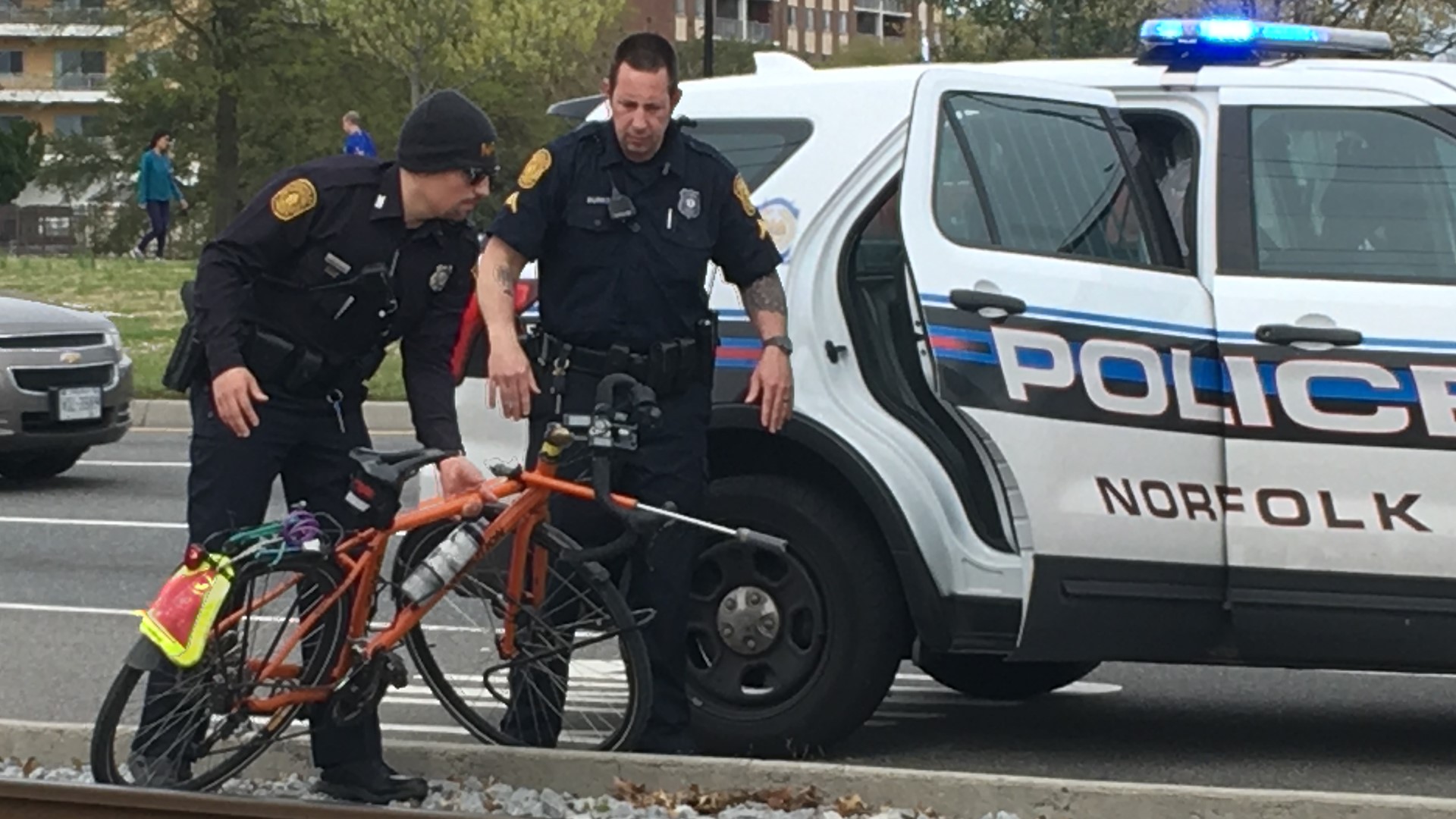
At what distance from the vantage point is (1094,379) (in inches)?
232

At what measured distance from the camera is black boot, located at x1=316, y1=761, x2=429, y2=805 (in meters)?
5.44

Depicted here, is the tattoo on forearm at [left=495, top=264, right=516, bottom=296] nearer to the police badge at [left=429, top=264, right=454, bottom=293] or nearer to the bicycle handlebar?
the police badge at [left=429, top=264, right=454, bottom=293]

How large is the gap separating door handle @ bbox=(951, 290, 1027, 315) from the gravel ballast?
1263 millimetres

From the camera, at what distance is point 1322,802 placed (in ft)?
17.0

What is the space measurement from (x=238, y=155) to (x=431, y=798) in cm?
5005

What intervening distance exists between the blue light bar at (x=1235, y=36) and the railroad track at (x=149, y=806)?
2802 mm

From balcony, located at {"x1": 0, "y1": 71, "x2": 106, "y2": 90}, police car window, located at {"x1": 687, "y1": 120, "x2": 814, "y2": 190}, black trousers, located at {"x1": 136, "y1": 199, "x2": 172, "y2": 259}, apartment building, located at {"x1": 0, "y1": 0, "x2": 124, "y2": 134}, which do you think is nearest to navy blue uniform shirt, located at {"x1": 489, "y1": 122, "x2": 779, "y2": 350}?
police car window, located at {"x1": 687, "y1": 120, "x2": 814, "y2": 190}

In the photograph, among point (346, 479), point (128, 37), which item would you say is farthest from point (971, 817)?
point (128, 37)

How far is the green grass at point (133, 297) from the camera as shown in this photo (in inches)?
665

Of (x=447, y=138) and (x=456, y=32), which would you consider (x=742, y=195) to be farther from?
(x=456, y=32)

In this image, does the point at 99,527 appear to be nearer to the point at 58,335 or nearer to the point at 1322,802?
the point at 58,335

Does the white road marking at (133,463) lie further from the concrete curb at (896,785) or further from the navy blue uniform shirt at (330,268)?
the navy blue uniform shirt at (330,268)

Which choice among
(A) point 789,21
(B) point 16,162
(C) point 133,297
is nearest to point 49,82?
(B) point 16,162

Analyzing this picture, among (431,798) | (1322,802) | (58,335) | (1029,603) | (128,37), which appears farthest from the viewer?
(128,37)
